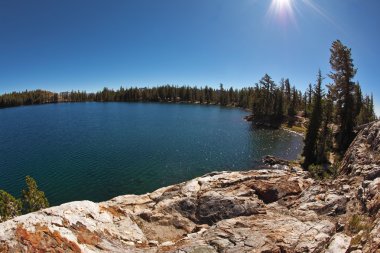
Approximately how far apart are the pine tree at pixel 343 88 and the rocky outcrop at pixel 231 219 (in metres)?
32.9

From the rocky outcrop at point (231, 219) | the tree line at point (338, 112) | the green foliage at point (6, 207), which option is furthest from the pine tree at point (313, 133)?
the green foliage at point (6, 207)

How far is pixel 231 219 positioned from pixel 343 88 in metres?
48.5

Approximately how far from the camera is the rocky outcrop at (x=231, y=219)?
39.2 ft

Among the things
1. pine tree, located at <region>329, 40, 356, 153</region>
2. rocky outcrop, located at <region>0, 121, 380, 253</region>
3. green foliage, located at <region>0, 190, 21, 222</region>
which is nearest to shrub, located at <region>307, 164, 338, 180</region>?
rocky outcrop, located at <region>0, 121, 380, 253</region>

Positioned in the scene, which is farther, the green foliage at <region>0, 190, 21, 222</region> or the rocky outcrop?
the green foliage at <region>0, 190, 21, 222</region>

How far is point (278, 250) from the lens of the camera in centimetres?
1288

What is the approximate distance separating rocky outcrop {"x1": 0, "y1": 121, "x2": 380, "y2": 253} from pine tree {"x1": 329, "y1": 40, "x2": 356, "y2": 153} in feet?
108

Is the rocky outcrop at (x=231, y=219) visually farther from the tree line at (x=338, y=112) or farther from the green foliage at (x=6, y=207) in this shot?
the tree line at (x=338, y=112)

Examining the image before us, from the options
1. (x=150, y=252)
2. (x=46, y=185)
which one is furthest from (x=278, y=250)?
(x=46, y=185)

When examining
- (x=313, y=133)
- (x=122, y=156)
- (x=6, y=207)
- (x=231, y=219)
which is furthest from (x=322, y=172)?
(x=122, y=156)

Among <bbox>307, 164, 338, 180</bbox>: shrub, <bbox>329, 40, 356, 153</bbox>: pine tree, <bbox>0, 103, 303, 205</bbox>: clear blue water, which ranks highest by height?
<bbox>329, 40, 356, 153</bbox>: pine tree

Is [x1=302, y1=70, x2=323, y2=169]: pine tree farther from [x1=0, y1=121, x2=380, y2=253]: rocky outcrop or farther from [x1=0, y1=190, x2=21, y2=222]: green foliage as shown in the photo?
[x1=0, y1=190, x2=21, y2=222]: green foliage

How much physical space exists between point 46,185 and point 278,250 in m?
40.8

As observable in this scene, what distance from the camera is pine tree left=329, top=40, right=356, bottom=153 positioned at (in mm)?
51094
